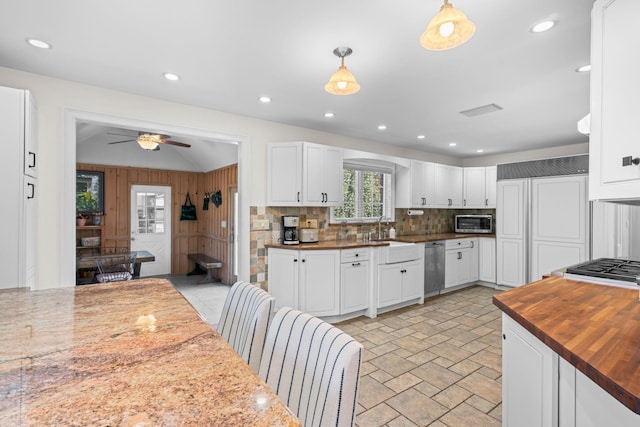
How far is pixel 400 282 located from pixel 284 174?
2.13m

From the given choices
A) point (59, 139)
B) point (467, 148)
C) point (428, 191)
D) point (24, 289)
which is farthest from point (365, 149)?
point (24, 289)

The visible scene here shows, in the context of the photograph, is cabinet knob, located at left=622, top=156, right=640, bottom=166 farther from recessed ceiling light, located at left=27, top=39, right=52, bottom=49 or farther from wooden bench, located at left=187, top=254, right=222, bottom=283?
wooden bench, located at left=187, top=254, right=222, bottom=283

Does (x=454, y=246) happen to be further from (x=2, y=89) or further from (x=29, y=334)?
(x=2, y=89)

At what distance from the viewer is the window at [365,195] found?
4742mm

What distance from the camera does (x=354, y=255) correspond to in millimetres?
3854

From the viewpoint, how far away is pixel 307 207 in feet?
14.2

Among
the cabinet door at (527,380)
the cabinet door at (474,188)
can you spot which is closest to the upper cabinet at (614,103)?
the cabinet door at (527,380)

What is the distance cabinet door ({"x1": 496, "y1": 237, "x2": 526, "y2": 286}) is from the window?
1899 mm

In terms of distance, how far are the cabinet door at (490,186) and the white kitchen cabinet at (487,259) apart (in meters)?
0.68

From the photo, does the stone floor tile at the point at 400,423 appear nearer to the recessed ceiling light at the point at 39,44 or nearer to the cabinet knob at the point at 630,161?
the cabinet knob at the point at 630,161

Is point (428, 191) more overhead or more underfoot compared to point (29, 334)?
more overhead

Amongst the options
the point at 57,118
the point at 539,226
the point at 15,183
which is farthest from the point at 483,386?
the point at 57,118

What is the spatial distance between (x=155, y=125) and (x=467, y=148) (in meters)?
4.90

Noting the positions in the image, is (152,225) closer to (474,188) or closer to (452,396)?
(452,396)
